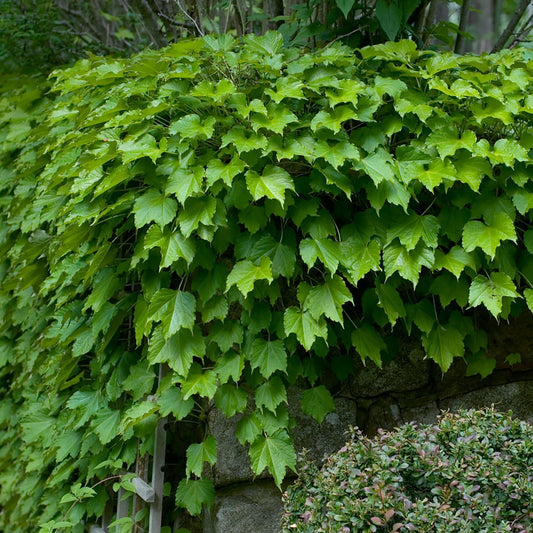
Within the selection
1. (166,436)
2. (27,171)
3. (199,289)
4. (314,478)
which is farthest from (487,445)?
(27,171)

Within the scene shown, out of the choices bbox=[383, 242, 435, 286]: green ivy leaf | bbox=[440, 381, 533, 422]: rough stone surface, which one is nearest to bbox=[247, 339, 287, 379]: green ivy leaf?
bbox=[383, 242, 435, 286]: green ivy leaf

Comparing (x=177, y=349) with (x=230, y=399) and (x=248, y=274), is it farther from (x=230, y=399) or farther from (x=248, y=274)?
(x=248, y=274)

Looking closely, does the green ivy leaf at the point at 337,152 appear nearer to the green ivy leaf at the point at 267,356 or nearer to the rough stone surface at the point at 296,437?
the green ivy leaf at the point at 267,356

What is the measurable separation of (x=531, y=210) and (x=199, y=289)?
1.16 meters

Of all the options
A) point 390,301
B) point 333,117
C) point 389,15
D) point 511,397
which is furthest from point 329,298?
point 389,15

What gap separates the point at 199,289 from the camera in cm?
213

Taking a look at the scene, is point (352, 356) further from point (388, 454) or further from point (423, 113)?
point (423, 113)

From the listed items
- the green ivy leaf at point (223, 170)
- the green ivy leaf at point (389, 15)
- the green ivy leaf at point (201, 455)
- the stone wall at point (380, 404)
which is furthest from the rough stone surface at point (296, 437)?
the green ivy leaf at point (389, 15)

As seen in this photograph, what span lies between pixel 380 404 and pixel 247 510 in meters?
0.63

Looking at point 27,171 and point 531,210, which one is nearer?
point 531,210

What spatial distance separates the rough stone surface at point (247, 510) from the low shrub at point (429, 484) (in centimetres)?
45

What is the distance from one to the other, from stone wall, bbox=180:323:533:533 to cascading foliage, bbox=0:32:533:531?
0.37 feet

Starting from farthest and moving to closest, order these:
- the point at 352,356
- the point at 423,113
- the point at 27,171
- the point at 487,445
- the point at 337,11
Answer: the point at 27,171 < the point at 337,11 < the point at 352,356 < the point at 423,113 < the point at 487,445

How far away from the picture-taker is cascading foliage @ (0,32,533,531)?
2037mm
